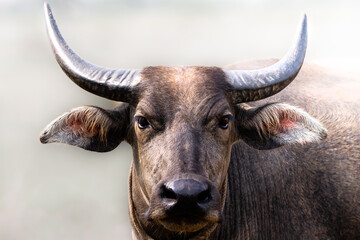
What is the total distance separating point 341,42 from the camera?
68.5 feet

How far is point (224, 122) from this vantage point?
17.1 feet

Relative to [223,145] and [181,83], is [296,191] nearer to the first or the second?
[223,145]

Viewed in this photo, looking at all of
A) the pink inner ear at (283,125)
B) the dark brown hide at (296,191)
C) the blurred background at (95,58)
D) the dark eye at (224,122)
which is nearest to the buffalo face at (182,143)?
the dark eye at (224,122)

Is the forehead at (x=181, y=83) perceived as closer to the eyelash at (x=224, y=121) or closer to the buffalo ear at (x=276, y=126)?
the eyelash at (x=224, y=121)

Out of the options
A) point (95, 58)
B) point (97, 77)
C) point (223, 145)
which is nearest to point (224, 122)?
point (223, 145)

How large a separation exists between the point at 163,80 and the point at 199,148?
78 cm

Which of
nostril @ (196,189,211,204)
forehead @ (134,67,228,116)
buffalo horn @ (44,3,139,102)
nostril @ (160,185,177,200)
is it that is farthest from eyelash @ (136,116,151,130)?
nostril @ (196,189,211,204)

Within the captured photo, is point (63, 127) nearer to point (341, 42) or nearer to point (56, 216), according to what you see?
point (56, 216)

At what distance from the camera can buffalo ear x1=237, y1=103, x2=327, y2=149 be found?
550 centimetres

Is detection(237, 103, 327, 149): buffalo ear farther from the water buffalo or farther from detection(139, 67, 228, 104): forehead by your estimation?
detection(139, 67, 228, 104): forehead

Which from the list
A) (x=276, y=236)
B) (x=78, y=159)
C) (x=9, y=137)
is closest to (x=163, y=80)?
(x=276, y=236)

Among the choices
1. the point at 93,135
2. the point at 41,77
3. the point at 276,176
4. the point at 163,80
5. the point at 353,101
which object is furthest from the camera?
the point at 41,77

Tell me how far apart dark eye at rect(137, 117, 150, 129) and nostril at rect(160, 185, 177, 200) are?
77 cm

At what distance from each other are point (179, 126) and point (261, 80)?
1.01m
